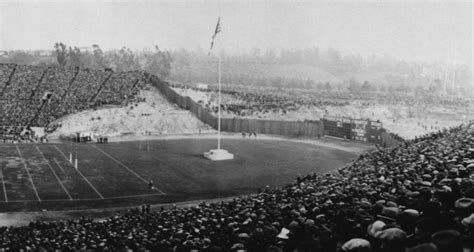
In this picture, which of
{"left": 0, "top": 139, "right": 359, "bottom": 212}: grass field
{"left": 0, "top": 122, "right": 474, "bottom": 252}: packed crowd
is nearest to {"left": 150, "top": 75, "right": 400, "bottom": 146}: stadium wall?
{"left": 0, "top": 139, "right": 359, "bottom": 212}: grass field

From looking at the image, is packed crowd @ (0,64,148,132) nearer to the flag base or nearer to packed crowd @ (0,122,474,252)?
the flag base

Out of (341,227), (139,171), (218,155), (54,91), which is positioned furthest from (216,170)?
(54,91)

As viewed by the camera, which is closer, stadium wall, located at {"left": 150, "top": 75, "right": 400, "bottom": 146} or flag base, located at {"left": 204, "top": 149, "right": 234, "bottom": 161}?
flag base, located at {"left": 204, "top": 149, "right": 234, "bottom": 161}

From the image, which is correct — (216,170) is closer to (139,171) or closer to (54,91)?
(139,171)

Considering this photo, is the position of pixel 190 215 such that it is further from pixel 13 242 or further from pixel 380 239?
pixel 380 239

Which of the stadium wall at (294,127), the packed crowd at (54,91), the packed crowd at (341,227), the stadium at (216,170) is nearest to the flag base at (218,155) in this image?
the stadium at (216,170)
